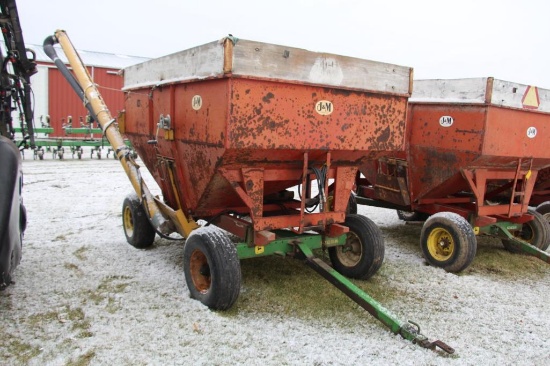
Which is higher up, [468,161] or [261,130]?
[261,130]

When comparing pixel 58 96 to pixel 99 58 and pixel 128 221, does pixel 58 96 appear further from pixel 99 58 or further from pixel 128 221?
pixel 128 221

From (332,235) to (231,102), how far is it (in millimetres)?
1560

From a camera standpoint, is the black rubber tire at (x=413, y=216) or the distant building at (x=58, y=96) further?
the distant building at (x=58, y=96)

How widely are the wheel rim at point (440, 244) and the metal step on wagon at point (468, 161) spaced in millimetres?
10

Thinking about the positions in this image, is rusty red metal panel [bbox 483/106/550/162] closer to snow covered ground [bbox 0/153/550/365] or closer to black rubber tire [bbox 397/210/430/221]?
snow covered ground [bbox 0/153/550/365]

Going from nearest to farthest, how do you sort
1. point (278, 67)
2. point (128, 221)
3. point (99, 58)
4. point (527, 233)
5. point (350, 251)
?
point (278, 67) < point (350, 251) < point (128, 221) < point (527, 233) < point (99, 58)

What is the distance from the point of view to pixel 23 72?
427 cm

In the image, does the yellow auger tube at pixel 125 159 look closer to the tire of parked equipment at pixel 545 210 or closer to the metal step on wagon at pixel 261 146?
the metal step on wagon at pixel 261 146

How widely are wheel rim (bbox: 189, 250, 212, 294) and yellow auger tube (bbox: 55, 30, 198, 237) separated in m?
0.45

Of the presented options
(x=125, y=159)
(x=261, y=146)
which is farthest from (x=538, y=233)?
(x=125, y=159)

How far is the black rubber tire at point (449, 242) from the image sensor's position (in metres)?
4.55

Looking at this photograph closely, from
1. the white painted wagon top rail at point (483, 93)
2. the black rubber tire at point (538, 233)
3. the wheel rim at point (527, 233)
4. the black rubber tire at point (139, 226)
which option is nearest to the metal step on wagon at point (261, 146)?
the black rubber tire at point (139, 226)

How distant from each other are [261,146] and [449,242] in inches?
104

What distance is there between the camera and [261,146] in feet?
10.8
